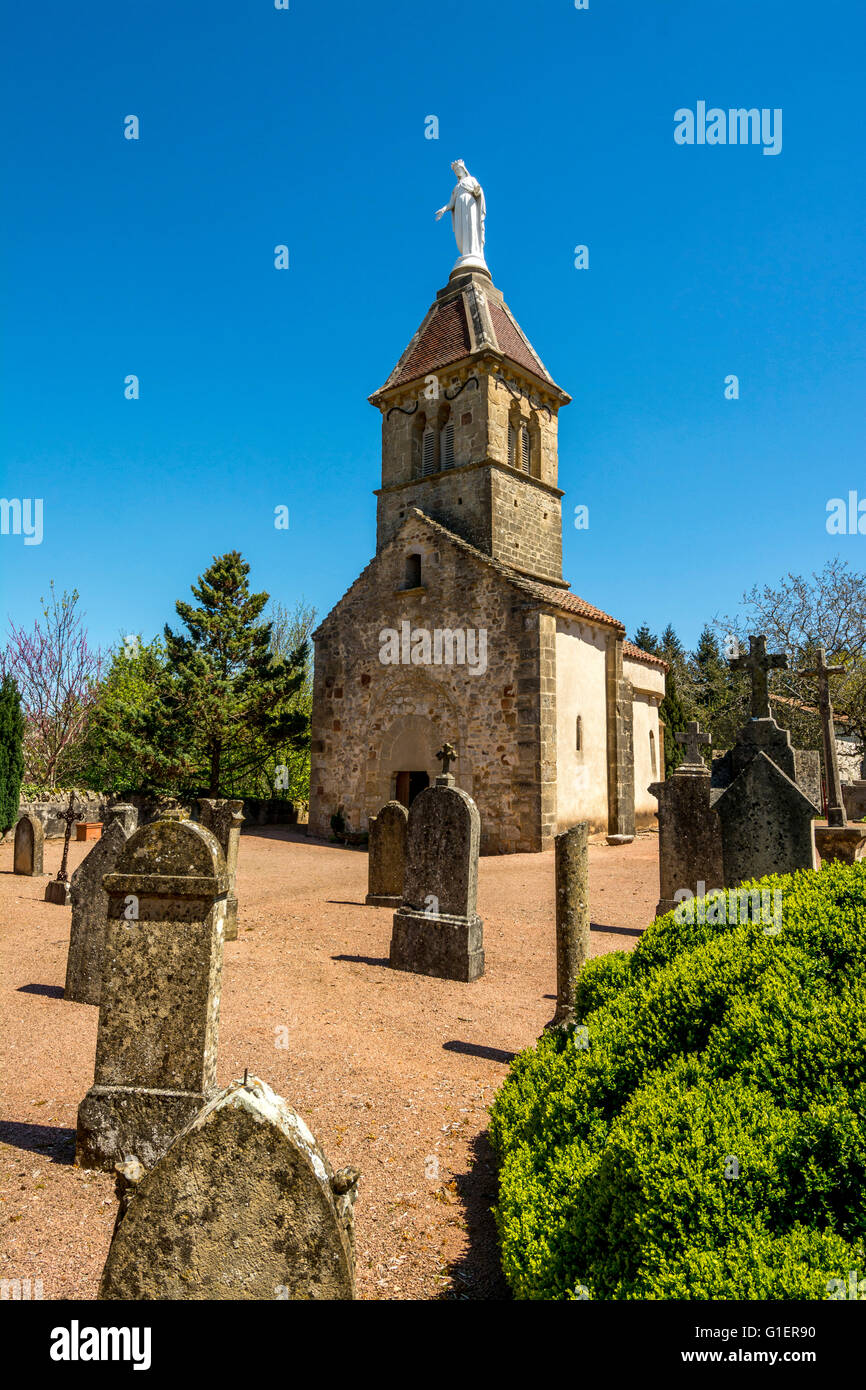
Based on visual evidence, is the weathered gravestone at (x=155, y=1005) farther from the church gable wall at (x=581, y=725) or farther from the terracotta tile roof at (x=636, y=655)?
the terracotta tile roof at (x=636, y=655)

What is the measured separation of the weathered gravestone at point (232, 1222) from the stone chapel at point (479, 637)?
1337cm

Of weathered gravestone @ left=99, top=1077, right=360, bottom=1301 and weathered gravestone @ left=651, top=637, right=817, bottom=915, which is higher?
weathered gravestone @ left=651, top=637, right=817, bottom=915

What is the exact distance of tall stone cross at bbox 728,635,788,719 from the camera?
21.2 ft

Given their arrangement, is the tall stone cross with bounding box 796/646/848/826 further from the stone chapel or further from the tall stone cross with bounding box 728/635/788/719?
the tall stone cross with bounding box 728/635/788/719

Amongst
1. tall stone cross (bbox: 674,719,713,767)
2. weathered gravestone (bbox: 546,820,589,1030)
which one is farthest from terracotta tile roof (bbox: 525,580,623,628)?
weathered gravestone (bbox: 546,820,589,1030)

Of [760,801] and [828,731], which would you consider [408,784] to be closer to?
[828,731]

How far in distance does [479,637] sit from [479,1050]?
38.6 feet

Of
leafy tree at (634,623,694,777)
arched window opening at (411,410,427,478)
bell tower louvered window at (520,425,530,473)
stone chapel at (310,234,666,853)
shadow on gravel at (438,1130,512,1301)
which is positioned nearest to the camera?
shadow on gravel at (438,1130,512,1301)

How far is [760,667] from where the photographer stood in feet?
22.0

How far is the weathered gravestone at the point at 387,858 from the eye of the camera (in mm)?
10227

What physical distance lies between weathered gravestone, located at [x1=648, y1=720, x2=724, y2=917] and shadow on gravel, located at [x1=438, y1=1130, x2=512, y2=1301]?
5279 millimetres

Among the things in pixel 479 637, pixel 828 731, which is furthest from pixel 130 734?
pixel 828 731

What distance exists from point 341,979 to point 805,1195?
5545 mm
